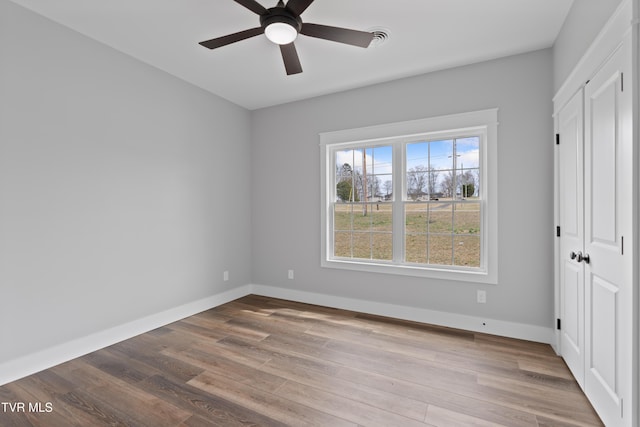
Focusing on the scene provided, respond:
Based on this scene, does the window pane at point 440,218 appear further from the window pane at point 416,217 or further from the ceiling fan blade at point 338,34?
the ceiling fan blade at point 338,34

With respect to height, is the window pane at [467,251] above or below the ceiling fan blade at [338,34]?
below

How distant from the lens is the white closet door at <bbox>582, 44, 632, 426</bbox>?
1.54m

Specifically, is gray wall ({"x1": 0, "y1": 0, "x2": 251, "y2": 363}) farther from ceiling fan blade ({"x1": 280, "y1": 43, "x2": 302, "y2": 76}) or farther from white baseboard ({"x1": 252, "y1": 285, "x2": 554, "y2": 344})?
ceiling fan blade ({"x1": 280, "y1": 43, "x2": 302, "y2": 76})

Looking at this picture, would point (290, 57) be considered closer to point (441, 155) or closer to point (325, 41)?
point (325, 41)

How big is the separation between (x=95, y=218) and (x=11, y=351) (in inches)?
44.9

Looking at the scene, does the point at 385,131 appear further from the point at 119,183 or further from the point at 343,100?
the point at 119,183

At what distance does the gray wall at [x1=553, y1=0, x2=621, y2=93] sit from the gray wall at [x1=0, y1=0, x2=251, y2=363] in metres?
3.74

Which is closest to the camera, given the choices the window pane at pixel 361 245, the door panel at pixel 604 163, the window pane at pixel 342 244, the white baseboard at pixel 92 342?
the door panel at pixel 604 163

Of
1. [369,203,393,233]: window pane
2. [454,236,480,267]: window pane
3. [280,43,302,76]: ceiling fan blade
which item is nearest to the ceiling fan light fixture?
[280,43,302,76]: ceiling fan blade

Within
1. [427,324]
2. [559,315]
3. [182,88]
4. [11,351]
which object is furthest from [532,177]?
[11,351]

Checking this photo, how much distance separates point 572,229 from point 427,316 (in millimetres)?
1663

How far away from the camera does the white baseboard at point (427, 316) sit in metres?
2.94

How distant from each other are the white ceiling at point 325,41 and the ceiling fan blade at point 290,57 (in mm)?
351

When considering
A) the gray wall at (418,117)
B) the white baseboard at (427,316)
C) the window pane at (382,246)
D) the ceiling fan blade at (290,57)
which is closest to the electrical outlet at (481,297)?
the gray wall at (418,117)
